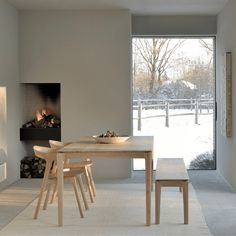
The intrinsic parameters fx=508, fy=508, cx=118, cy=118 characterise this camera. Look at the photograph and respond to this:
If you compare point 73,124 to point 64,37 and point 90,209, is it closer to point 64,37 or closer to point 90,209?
point 64,37

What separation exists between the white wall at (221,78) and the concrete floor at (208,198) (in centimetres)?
19

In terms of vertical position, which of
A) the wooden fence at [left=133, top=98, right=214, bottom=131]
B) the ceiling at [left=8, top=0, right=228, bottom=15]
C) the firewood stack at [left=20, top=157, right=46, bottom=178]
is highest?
the ceiling at [left=8, top=0, right=228, bottom=15]

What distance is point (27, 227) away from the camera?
4.66 m

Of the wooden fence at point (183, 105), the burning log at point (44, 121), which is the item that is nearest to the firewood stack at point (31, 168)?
the burning log at point (44, 121)

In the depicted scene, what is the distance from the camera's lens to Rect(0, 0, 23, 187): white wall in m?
6.77

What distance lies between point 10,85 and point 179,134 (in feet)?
9.46

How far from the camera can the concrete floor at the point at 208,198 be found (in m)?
4.75

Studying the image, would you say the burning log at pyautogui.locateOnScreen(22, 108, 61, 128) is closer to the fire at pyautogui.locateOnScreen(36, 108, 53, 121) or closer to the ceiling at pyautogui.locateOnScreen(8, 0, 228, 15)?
the fire at pyautogui.locateOnScreen(36, 108, 53, 121)

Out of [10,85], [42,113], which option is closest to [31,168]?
[42,113]

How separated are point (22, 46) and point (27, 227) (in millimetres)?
3651

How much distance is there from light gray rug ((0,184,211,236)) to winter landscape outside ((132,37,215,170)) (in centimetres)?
215

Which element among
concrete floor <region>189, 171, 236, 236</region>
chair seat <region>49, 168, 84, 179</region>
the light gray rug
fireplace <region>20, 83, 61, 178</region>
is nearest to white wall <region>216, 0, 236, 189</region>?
concrete floor <region>189, 171, 236, 236</region>

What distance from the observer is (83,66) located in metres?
7.60

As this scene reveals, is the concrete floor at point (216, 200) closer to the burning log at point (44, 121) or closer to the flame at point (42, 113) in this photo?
the burning log at point (44, 121)
